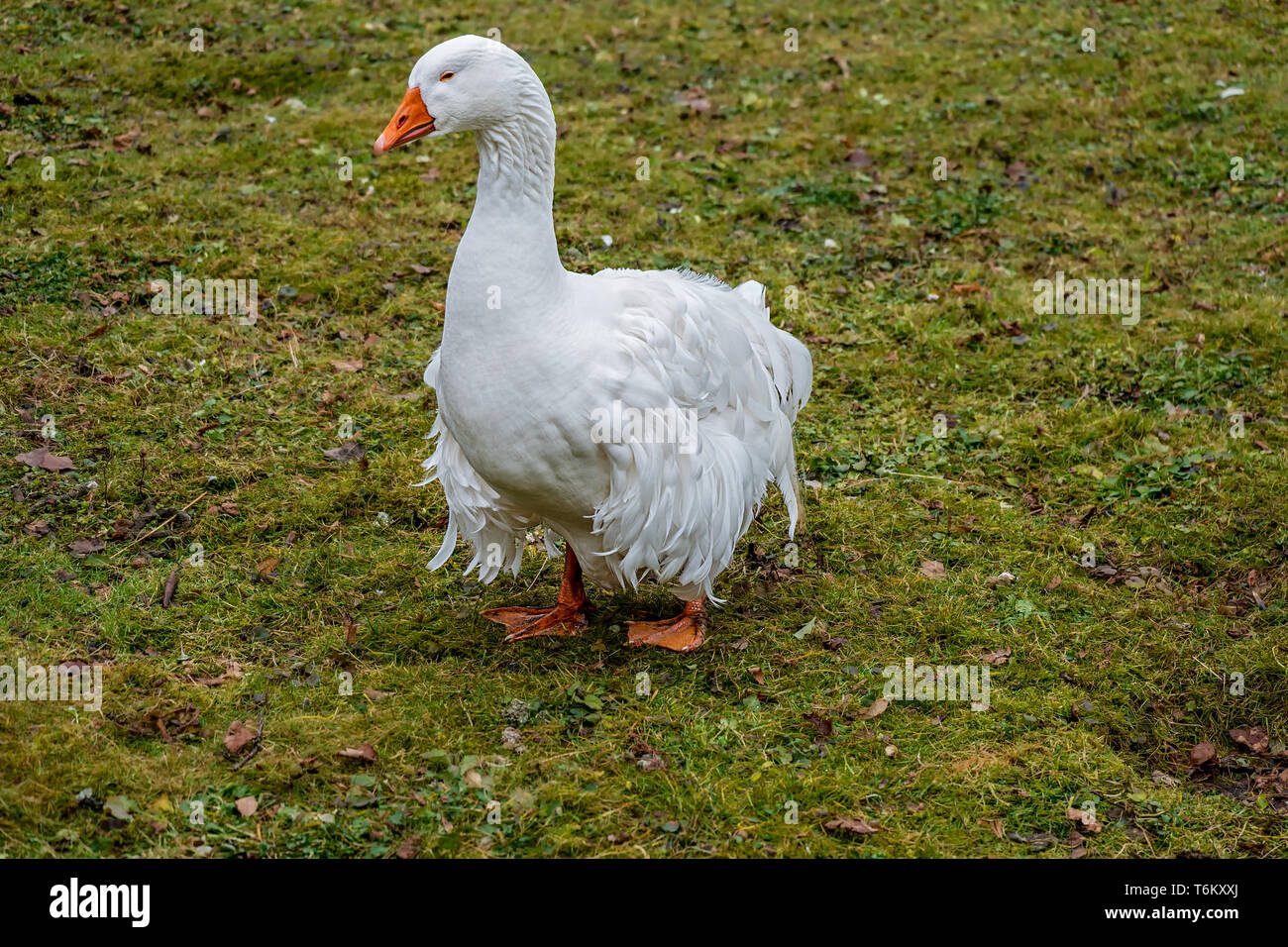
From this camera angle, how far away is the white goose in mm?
4867

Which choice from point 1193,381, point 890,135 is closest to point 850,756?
point 1193,381

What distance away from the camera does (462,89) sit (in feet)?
15.8

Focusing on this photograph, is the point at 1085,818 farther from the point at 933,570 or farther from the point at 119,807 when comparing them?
the point at 119,807

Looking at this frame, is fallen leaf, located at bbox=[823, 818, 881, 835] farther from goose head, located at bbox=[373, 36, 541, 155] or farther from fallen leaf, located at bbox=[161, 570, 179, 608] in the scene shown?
fallen leaf, located at bbox=[161, 570, 179, 608]

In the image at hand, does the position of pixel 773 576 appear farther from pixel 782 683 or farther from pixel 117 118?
pixel 117 118

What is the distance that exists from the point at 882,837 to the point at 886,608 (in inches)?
68.0

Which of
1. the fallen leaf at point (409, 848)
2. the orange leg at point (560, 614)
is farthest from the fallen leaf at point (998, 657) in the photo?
the fallen leaf at point (409, 848)

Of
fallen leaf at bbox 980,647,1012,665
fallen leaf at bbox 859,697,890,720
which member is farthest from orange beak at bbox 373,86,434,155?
fallen leaf at bbox 980,647,1012,665

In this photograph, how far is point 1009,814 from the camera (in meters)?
4.93

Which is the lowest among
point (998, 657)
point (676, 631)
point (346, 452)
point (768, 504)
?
point (998, 657)

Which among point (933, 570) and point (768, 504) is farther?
point (768, 504)

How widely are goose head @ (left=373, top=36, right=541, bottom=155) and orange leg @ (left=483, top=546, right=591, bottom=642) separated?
2160mm

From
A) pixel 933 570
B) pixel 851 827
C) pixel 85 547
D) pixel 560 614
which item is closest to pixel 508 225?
pixel 560 614

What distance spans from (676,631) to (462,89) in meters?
2.74
